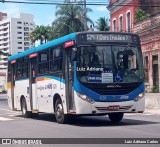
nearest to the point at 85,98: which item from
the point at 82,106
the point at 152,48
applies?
the point at 82,106

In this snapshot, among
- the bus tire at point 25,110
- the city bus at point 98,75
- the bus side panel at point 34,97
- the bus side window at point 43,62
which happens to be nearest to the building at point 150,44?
the bus tire at point 25,110

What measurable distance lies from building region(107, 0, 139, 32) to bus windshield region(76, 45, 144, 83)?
85.1 feet

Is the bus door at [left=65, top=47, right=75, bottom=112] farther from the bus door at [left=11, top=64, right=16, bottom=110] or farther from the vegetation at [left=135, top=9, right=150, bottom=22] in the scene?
the vegetation at [left=135, top=9, right=150, bottom=22]

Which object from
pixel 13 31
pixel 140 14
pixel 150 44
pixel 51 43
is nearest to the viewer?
pixel 51 43

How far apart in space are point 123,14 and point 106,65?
31457 mm

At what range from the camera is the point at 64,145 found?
1084cm

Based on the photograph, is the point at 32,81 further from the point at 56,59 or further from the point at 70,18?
the point at 70,18

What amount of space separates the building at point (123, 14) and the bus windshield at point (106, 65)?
85.1 feet

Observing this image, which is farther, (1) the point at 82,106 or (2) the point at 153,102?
(2) the point at 153,102

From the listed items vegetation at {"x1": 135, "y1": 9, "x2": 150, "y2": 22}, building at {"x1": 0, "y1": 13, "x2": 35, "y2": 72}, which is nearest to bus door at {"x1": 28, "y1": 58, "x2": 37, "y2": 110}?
vegetation at {"x1": 135, "y1": 9, "x2": 150, "y2": 22}

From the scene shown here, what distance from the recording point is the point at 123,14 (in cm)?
4600

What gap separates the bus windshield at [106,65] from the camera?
50.0 ft

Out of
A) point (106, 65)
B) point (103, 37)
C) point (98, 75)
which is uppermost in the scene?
point (103, 37)

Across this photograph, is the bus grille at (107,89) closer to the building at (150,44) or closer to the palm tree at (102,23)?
the building at (150,44)
